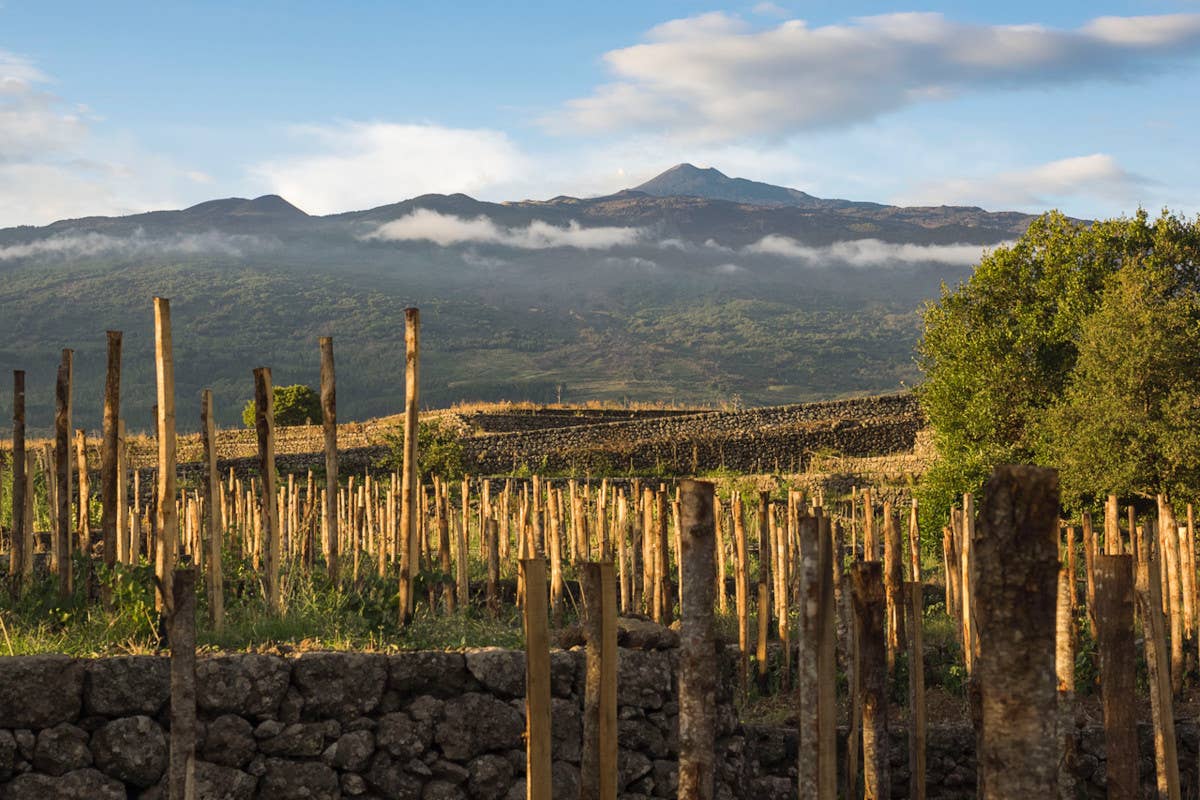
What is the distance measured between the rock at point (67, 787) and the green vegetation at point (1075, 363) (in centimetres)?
1974

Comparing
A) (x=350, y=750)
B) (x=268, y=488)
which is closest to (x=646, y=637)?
(x=350, y=750)

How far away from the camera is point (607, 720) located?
4.55 meters

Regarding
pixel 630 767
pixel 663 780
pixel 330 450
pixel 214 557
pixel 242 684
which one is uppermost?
pixel 330 450

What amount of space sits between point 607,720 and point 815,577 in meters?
1.01

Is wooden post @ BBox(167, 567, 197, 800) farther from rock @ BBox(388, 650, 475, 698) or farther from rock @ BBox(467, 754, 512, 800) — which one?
rock @ BBox(467, 754, 512, 800)

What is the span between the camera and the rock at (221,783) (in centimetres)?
655

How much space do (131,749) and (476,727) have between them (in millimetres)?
1947

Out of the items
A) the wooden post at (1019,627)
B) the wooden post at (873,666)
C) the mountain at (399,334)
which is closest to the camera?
the wooden post at (1019,627)

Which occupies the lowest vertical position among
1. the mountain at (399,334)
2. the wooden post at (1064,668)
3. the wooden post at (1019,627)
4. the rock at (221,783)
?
the rock at (221,783)

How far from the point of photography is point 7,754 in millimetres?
6328

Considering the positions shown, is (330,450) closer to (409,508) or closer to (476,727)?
(409,508)

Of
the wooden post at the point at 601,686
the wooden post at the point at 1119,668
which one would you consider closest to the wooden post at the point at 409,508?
the wooden post at the point at 601,686

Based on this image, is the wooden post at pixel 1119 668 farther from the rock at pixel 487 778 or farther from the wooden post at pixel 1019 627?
the rock at pixel 487 778

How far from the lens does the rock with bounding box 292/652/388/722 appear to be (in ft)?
22.5
